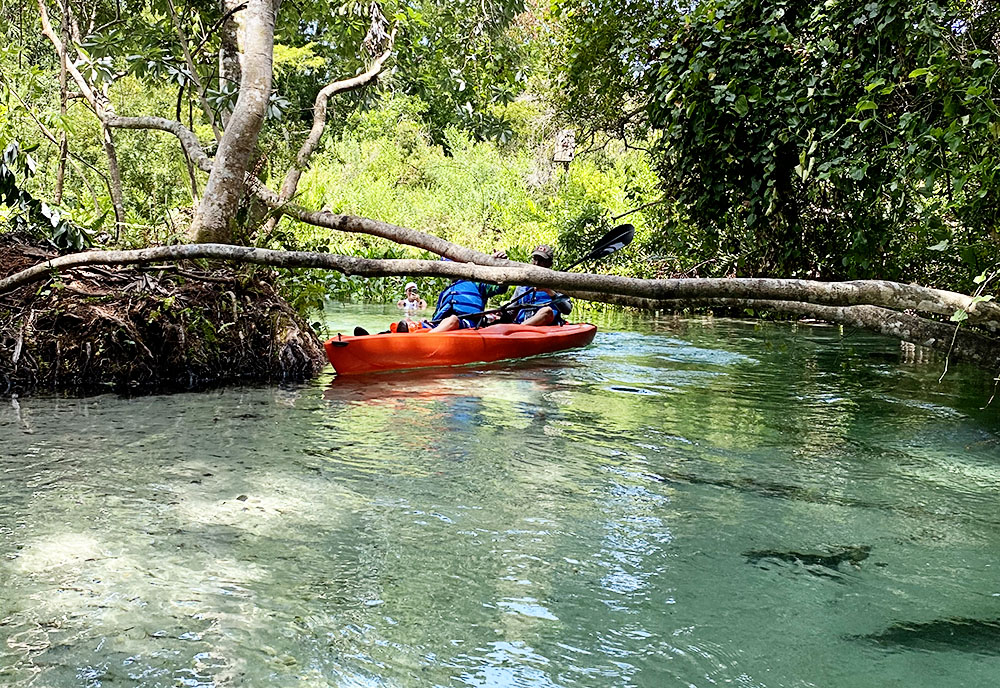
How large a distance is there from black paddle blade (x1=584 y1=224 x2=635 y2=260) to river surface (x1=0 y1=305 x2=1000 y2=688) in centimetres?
246

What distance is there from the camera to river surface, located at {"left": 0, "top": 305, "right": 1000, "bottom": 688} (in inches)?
102

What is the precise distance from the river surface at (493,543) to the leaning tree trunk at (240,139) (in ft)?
5.14

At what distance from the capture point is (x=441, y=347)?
803 centimetres

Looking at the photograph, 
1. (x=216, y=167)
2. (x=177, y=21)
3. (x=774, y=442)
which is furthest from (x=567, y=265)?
(x=177, y=21)

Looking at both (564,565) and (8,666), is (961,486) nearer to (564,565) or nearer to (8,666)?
(564,565)

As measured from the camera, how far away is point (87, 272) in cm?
651

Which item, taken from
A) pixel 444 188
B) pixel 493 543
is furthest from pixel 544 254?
pixel 444 188

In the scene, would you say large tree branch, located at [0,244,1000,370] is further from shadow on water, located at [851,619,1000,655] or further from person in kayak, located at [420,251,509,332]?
person in kayak, located at [420,251,509,332]

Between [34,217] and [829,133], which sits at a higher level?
[829,133]

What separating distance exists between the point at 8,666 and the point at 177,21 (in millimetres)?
11415

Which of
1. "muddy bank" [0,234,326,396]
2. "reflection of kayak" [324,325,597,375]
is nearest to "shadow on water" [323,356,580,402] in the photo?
"reflection of kayak" [324,325,597,375]

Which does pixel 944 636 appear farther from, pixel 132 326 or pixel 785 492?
pixel 132 326

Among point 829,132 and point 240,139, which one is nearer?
point 829,132

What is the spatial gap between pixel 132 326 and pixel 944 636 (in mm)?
5424
